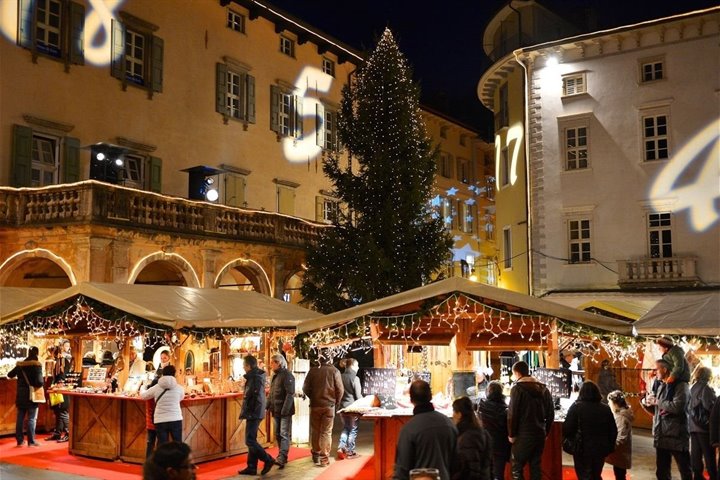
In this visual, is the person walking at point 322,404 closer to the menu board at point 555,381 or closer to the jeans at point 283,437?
the jeans at point 283,437

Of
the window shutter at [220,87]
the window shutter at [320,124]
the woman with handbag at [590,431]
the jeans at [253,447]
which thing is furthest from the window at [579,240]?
the woman with handbag at [590,431]

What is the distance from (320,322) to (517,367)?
350cm

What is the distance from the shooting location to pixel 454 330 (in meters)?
13.3

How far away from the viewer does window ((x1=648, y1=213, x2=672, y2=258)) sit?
25.3 meters

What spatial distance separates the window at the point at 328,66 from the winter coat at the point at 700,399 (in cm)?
2389

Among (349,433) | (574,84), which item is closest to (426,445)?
(349,433)

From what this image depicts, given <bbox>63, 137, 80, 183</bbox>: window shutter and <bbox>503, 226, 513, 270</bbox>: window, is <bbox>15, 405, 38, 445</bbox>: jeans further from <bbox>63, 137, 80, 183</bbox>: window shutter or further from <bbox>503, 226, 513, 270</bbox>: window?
<bbox>503, 226, 513, 270</bbox>: window

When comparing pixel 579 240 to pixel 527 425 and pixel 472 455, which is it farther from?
pixel 472 455

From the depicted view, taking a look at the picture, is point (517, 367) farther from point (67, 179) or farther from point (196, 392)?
point (67, 179)

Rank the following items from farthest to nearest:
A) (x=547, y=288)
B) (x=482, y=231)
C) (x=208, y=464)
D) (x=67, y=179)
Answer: (x=482, y=231), (x=547, y=288), (x=67, y=179), (x=208, y=464)

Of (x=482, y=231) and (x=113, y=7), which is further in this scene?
(x=482, y=231)

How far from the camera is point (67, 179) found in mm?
21375

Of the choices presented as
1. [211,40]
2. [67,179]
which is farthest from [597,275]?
→ [67,179]

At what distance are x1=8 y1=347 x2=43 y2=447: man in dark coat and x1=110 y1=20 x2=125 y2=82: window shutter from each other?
35.5 ft
